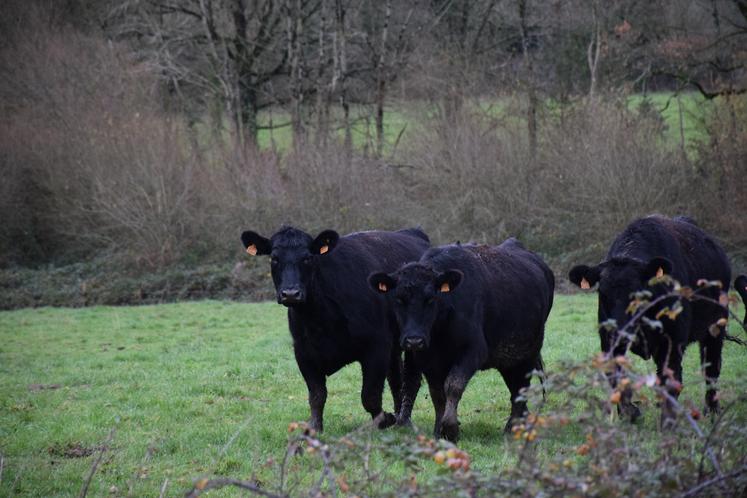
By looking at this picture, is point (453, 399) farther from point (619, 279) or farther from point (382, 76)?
point (382, 76)

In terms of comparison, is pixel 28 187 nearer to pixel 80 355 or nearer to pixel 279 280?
pixel 80 355

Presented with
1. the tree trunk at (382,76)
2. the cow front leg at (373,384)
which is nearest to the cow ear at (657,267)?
the cow front leg at (373,384)

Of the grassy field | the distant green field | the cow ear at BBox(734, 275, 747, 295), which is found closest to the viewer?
the grassy field

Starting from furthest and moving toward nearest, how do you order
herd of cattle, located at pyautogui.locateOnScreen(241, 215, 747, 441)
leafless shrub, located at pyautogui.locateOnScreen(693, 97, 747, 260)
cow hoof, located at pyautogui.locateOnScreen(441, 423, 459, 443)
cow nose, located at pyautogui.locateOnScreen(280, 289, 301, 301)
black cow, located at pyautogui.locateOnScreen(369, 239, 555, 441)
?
leafless shrub, located at pyautogui.locateOnScreen(693, 97, 747, 260)
cow nose, located at pyautogui.locateOnScreen(280, 289, 301, 301)
herd of cattle, located at pyautogui.locateOnScreen(241, 215, 747, 441)
black cow, located at pyautogui.locateOnScreen(369, 239, 555, 441)
cow hoof, located at pyautogui.locateOnScreen(441, 423, 459, 443)

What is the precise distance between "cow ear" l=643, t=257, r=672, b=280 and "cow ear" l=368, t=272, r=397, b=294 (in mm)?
2403

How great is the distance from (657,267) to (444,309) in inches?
82.5

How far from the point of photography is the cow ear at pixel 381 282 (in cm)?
869

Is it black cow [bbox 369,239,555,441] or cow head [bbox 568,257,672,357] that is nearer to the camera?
black cow [bbox 369,239,555,441]

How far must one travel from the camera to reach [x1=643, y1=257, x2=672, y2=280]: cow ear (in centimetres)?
898

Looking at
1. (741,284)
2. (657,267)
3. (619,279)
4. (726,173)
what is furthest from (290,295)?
(726,173)

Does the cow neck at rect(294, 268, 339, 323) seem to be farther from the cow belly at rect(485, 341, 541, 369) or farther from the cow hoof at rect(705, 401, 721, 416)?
the cow hoof at rect(705, 401, 721, 416)

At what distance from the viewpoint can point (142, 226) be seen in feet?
90.0

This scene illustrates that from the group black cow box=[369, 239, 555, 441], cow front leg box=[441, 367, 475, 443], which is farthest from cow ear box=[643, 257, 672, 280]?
cow front leg box=[441, 367, 475, 443]

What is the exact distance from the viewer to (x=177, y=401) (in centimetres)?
1102
